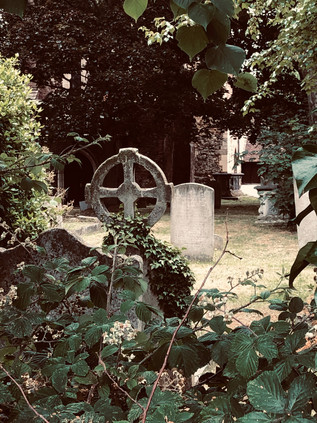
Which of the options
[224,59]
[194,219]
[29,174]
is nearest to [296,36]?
[194,219]

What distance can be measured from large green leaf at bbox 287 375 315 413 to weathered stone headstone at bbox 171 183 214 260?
8.38 m

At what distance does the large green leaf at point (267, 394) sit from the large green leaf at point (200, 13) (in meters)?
0.73

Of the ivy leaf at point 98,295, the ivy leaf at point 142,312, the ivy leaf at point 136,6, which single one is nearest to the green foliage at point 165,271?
the ivy leaf at point 98,295

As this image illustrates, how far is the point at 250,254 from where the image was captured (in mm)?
10445

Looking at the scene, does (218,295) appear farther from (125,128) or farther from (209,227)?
(125,128)

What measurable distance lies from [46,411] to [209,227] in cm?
867

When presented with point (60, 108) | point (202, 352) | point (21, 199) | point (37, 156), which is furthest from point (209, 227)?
point (60, 108)

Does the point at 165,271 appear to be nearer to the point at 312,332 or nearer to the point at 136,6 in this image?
the point at 312,332

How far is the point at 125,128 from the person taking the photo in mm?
19422

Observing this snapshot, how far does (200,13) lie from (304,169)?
0.41 m

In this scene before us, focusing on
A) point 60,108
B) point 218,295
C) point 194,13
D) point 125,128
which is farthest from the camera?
point 125,128

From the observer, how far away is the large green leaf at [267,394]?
0.95 m

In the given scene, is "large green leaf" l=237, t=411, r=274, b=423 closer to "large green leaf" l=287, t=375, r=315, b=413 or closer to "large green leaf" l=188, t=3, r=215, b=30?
"large green leaf" l=287, t=375, r=315, b=413

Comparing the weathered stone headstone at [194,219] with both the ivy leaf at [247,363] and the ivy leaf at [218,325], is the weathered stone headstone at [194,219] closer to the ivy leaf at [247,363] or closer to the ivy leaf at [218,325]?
the ivy leaf at [218,325]
